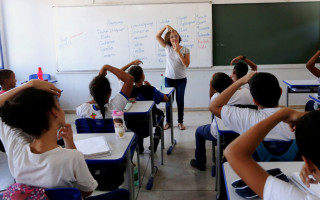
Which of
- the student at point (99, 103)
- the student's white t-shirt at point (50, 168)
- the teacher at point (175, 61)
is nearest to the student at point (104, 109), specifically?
the student at point (99, 103)

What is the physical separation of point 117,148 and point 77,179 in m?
0.52

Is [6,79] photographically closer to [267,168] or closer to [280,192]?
[267,168]

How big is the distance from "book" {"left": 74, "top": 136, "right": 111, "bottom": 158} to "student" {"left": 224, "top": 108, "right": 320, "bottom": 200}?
0.91 m

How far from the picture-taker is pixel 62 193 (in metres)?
1.17

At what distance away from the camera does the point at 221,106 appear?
191 centimetres

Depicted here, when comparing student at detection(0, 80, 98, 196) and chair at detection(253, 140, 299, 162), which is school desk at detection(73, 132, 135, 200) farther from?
chair at detection(253, 140, 299, 162)

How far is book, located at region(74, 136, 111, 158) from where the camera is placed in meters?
1.72

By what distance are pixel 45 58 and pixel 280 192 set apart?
560 cm

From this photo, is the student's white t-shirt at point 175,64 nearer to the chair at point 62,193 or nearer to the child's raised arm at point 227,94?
the child's raised arm at point 227,94

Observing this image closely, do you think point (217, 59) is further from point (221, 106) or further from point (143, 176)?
point (221, 106)

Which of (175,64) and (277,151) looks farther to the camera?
(175,64)

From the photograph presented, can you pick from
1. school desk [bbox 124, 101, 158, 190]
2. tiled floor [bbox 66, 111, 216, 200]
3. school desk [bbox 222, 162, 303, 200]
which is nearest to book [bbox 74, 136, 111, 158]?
school desk [bbox 222, 162, 303, 200]

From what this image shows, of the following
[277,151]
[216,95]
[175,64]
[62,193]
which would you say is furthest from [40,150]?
[175,64]

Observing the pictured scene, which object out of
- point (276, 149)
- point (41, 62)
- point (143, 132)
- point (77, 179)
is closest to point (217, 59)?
point (143, 132)
